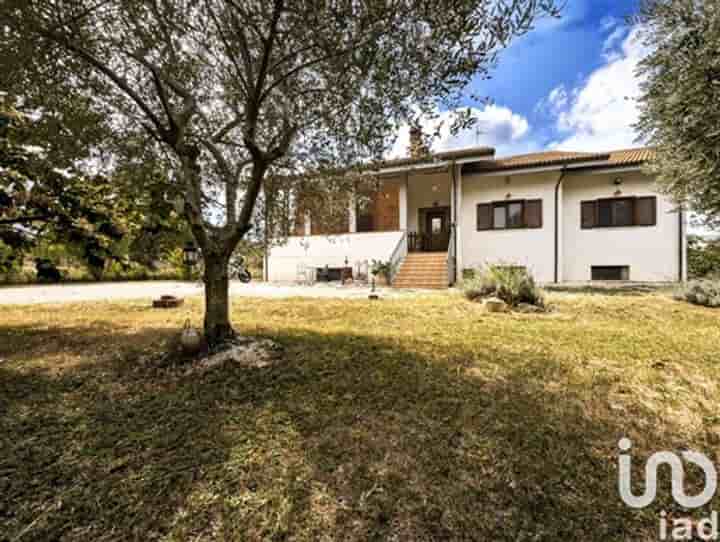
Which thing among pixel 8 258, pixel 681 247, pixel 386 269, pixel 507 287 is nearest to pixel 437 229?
pixel 386 269

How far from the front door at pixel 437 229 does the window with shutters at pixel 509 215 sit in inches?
66.8

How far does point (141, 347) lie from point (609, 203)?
15.0 m

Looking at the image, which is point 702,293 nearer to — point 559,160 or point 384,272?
point 559,160

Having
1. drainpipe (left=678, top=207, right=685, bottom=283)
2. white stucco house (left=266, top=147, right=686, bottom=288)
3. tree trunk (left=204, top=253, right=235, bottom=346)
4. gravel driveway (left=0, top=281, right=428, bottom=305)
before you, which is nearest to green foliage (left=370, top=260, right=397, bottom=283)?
white stucco house (left=266, top=147, right=686, bottom=288)

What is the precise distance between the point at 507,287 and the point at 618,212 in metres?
8.65

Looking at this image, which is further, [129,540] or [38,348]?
[38,348]

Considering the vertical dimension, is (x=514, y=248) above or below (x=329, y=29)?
below

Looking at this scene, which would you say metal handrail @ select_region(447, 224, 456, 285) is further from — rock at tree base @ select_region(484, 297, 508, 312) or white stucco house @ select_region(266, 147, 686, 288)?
rock at tree base @ select_region(484, 297, 508, 312)

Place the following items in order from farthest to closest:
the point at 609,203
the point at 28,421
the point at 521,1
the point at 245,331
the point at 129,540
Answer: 1. the point at 609,203
2. the point at 245,331
3. the point at 521,1
4. the point at 28,421
5. the point at 129,540

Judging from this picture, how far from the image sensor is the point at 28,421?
2518 mm

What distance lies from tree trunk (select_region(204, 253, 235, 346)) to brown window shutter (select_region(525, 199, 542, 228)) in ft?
40.5

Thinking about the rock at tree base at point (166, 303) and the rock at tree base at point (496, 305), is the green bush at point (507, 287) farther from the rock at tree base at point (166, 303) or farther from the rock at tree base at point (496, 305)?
the rock at tree base at point (166, 303)

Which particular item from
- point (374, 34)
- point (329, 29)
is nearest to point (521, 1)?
point (374, 34)

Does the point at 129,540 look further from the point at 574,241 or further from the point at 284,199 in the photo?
the point at 574,241
